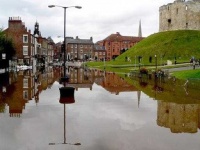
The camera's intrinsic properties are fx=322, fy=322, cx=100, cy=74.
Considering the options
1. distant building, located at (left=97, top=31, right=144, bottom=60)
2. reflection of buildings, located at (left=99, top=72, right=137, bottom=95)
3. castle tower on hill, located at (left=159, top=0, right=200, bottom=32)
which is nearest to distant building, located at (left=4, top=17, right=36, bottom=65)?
castle tower on hill, located at (left=159, top=0, right=200, bottom=32)

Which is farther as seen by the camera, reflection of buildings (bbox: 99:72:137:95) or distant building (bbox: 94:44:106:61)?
distant building (bbox: 94:44:106:61)

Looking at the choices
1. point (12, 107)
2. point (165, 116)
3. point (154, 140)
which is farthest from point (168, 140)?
point (12, 107)

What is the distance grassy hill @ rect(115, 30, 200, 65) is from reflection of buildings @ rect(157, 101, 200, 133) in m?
62.7

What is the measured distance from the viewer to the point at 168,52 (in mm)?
85750

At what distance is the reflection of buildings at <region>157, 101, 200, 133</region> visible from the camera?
41.6 ft

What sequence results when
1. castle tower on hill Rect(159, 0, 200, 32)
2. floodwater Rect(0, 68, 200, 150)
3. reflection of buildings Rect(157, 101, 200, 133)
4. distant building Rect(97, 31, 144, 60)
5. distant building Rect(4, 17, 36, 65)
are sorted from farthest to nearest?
distant building Rect(97, 31, 144, 60), castle tower on hill Rect(159, 0, 200, 32), distant building Rect(4, 17, 36, 65), reflection of buildings Rect(157, 101, 200, 133), floodwater Rect(0, 68, 200, 150)

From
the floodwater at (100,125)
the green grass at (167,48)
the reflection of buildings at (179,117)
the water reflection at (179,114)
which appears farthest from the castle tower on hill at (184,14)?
the reflection of buildings at (179,117)

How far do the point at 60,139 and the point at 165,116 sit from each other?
598cm

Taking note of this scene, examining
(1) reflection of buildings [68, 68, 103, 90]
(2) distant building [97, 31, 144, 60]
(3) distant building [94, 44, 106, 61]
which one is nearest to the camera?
(1) reflection of buildings [68, 68, 103, 90]

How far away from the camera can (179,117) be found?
14469mm

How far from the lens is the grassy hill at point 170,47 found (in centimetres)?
8341

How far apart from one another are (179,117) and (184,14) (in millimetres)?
87652

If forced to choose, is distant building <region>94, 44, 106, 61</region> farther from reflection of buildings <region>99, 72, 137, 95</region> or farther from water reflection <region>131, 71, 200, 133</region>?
water reflection <region>131, 71, 200, 133</region>

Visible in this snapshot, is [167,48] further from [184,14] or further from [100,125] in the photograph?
[100,125]
